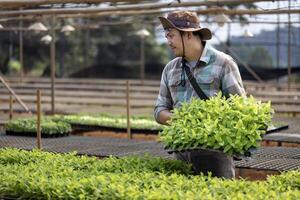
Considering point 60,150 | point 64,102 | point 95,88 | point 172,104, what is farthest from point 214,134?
point 95,88

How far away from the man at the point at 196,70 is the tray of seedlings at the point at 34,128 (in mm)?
5608

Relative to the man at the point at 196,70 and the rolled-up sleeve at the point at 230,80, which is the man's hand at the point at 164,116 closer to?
the man at the point at 196,70

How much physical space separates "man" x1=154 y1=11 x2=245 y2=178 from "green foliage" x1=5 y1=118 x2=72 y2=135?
5.61 m

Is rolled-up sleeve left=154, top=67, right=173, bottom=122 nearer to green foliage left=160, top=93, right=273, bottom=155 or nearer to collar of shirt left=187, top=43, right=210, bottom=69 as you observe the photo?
collar of shirt left=187, top=43, right=210, bottom=69

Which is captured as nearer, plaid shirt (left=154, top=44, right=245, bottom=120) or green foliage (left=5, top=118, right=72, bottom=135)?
plaid shirt (left=154, top=44, right=245, bottom=120)

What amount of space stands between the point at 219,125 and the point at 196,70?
1.64 ft

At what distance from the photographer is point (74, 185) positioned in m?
3.79

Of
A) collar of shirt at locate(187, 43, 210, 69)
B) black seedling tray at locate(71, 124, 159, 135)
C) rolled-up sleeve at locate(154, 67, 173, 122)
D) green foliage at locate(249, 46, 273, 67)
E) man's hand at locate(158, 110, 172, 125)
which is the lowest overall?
green foliage at locate(249, 46, 273, 67)

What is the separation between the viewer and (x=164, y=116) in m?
4.44

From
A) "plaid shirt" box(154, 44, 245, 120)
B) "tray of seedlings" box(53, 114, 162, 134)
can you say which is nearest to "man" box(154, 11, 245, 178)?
"plaid shirt" box(154, 44, 245, 120)

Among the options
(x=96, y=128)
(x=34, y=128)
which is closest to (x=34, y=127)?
(x=34, y=128)

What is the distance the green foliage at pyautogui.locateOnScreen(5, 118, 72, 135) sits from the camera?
389 inches

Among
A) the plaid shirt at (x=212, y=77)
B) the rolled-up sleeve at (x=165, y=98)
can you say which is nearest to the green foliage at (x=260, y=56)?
the rolled-up sleeve at (x=165, y=98)

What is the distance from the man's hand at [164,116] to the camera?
14.5ft
